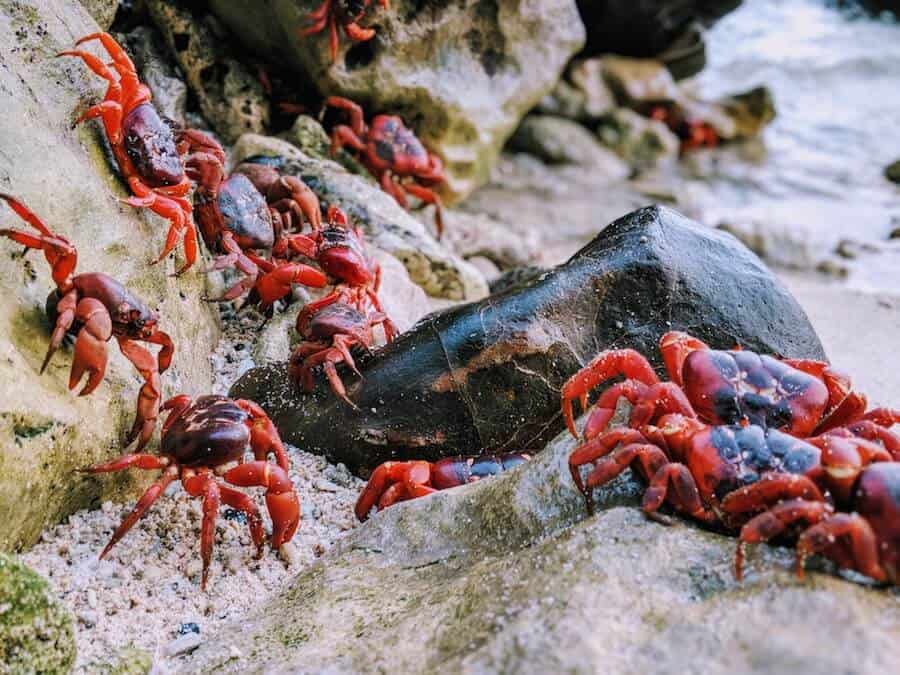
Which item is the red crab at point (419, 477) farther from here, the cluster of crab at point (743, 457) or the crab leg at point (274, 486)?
the crab leg at point (274, 486)

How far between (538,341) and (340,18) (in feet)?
14.0

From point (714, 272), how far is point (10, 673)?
3.51 meters

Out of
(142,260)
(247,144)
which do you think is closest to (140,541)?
(142,260)

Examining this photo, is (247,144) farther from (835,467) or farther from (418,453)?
(835,467)

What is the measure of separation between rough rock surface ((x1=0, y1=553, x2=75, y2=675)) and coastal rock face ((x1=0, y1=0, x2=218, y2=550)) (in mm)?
509

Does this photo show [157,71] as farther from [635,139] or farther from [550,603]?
[635,139]

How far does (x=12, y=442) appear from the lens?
10.6ft

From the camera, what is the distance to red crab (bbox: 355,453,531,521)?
4254 millimetres

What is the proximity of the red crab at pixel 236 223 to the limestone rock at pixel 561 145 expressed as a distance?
6.83 meters

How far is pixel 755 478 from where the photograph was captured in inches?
123

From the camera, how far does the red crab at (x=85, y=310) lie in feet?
11.3

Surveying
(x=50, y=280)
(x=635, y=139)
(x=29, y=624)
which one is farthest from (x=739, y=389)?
(x=635, y=139)

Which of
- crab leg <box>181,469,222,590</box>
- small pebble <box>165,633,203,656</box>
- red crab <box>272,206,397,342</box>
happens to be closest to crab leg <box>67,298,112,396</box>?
crab leg <box>181,469,222,590</box>

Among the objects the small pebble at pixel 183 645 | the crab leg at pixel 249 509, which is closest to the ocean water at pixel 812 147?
the crab leg at pixel 249 509
